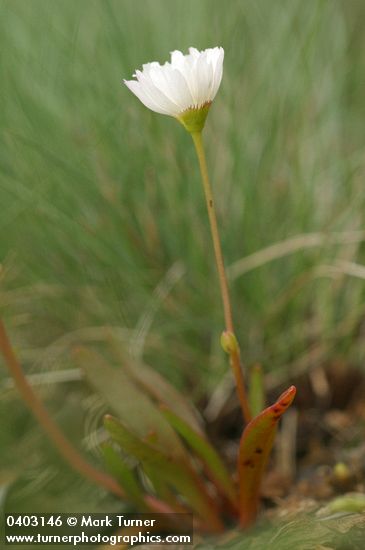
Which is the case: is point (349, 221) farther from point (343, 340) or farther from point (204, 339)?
point (204, 339)

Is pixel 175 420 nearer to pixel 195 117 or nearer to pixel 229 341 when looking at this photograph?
pixel 229 341

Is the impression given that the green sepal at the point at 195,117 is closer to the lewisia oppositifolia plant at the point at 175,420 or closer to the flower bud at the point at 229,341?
the lewisia oppositifolia plant at the point at 175,420

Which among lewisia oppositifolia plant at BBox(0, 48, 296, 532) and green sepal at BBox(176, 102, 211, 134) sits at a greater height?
green sepal at BBox(176, 102, 211, 134)

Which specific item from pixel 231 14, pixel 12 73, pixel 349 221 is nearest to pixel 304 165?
pixel 349 221

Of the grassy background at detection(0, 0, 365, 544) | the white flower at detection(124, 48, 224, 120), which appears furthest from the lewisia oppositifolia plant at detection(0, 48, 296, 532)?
the grassy background at detection(0, 0, 365, 544)

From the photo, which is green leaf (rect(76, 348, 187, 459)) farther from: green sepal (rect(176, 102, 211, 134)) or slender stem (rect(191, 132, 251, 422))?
green sepal (rect(176, 102, 211, 134))

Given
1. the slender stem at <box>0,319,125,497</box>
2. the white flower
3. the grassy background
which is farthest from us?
the grassy background

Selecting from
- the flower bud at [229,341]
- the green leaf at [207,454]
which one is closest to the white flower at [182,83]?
the flower bud at [229,341]

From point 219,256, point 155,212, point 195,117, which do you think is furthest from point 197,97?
point 155,212
